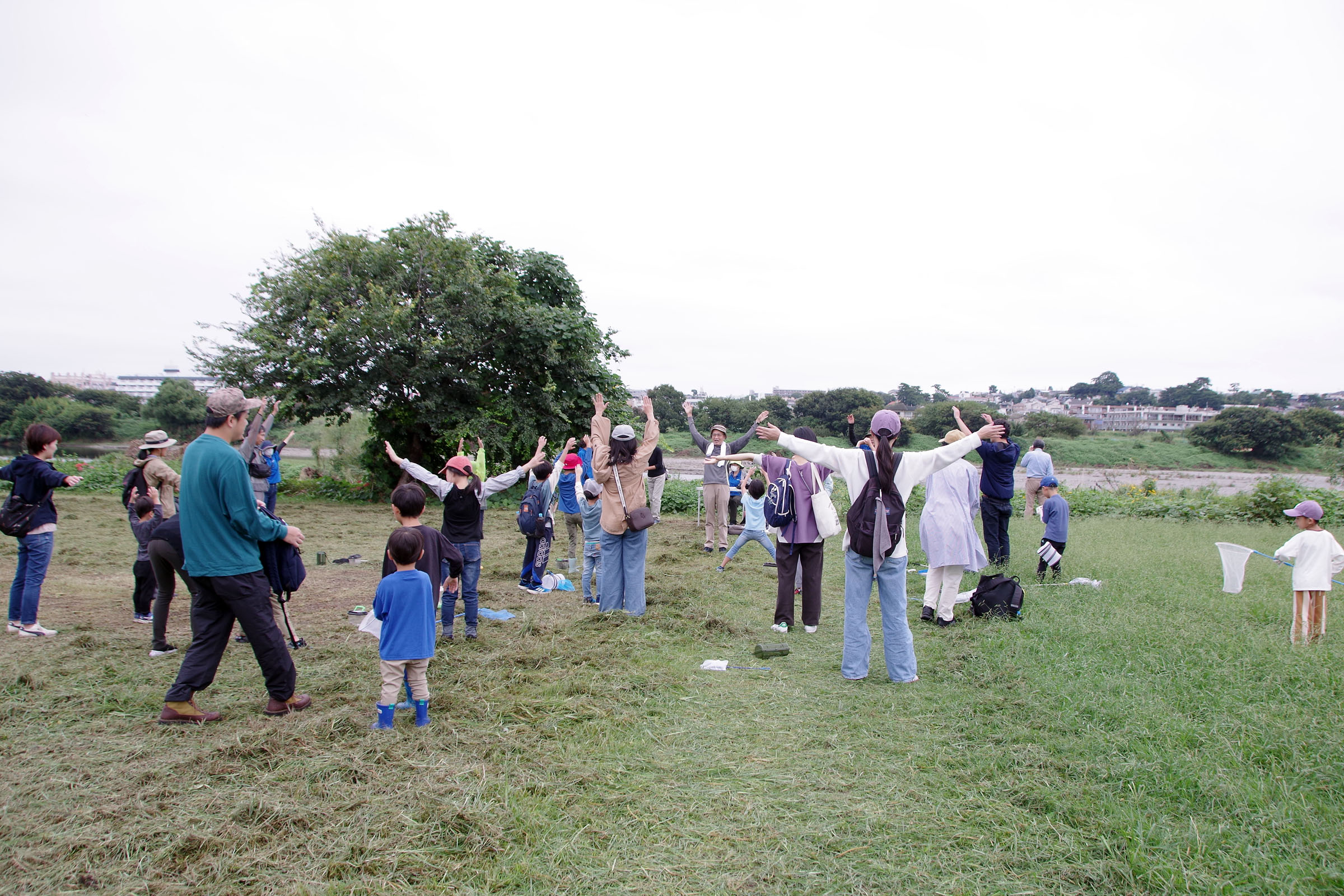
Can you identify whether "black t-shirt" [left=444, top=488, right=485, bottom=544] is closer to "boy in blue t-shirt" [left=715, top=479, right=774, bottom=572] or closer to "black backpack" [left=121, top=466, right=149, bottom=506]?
"black backpack" [left=121, top=466, right=149, bottom=506]

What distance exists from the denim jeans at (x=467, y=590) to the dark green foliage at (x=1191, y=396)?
103763 millimetres

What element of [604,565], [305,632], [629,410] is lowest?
[305,632]

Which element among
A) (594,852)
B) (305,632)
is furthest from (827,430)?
(594,852)

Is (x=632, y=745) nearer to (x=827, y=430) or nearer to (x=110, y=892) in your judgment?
(x=110, y=892)

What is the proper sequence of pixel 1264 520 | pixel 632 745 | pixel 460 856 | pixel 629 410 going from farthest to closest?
pixel 629 410
pixel 1264 520
pixel 632 745
pixel 460 856

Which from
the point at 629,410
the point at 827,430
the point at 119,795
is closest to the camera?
the point at 119,795

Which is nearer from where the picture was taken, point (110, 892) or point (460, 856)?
point (110, 892)

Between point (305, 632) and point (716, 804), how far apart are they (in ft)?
16.6

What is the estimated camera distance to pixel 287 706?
14.7 ft

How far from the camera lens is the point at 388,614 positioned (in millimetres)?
4262

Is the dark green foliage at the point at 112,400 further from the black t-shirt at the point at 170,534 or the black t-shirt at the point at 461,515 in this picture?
the black t-shirt at the point at 461,515

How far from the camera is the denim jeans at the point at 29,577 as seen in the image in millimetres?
6172

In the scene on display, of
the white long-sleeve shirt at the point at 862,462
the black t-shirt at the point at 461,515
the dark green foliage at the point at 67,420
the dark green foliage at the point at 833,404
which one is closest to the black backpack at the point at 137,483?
the black t-shirt at the point at 461,515

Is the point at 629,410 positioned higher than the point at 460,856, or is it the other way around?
the point at 629,410
